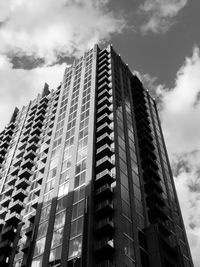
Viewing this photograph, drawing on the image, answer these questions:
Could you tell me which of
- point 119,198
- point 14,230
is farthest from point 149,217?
point 14,230

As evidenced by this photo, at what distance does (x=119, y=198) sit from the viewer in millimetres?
55125

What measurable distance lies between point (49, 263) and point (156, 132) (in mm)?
48842

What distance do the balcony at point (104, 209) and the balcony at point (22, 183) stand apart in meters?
23.4

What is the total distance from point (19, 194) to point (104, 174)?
21089 mm

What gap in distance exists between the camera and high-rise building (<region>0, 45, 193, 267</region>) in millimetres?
51344

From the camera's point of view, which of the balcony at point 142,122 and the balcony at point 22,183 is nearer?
the balcony at point 22,183

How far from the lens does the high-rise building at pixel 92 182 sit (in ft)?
168

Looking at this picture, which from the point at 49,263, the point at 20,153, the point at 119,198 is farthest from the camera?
the point at 20,153

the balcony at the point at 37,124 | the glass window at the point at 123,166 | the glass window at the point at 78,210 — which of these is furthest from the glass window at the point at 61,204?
the balcony at the point at 37,124

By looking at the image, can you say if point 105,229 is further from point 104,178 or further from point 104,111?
point 104,111

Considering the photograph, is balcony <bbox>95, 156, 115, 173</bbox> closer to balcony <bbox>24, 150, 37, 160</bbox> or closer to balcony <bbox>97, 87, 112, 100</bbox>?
balcony <bbox>97, 87, 112, 100</bbox>

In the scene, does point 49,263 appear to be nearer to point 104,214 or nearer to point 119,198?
point 104,214

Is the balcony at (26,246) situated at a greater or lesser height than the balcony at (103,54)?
lesser

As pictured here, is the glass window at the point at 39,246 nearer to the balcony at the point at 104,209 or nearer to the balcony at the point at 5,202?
the balcony at the point at 104,209
